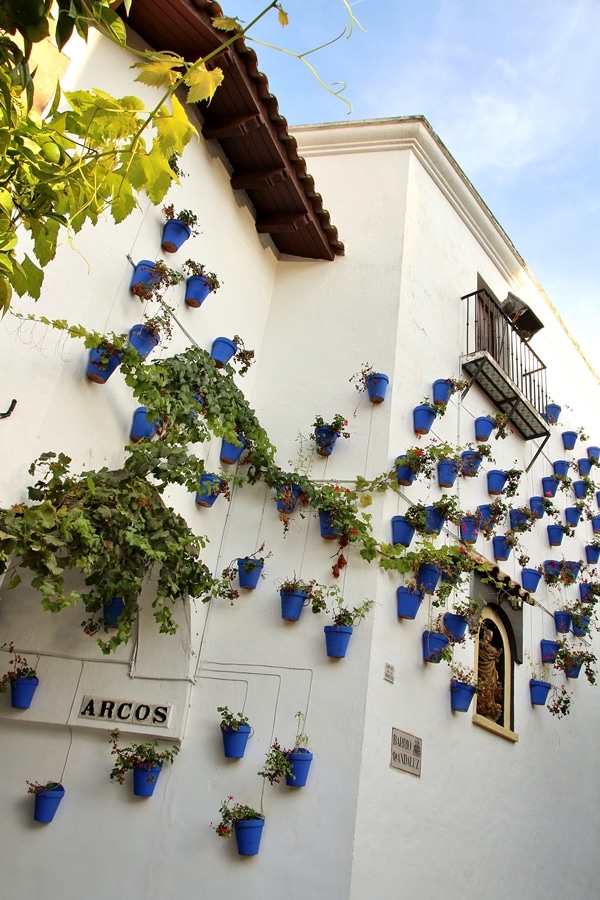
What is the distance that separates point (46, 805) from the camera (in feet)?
17.5

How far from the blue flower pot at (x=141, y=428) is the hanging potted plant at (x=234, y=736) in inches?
83.2

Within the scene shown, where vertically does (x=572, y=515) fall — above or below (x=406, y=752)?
above

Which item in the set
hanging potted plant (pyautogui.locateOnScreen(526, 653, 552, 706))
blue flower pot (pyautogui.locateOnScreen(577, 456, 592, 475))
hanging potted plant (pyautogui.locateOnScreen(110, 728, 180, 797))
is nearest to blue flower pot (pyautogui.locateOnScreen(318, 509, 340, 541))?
hanging potted plant (pyautogui.locateOnScreen(110, 728, 180, 797))

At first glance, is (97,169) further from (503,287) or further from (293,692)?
(503,287)

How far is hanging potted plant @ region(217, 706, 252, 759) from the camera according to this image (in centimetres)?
517

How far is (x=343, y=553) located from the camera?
5.80m

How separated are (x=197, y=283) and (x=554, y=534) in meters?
5.53

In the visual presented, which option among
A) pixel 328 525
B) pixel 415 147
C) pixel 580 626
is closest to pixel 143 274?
pixel 328 525

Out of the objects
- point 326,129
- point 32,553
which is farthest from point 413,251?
point 32,553

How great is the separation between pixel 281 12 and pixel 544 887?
296 inches

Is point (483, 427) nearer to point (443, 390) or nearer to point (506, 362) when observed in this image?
point (443, 390)

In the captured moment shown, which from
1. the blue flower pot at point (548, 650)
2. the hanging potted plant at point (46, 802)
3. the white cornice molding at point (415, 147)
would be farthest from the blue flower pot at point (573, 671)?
the hanging potted plant at point (46, 802)

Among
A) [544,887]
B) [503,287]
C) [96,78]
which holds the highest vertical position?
[503,287]

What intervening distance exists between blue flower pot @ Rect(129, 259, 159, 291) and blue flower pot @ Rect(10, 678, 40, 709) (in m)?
3.15
